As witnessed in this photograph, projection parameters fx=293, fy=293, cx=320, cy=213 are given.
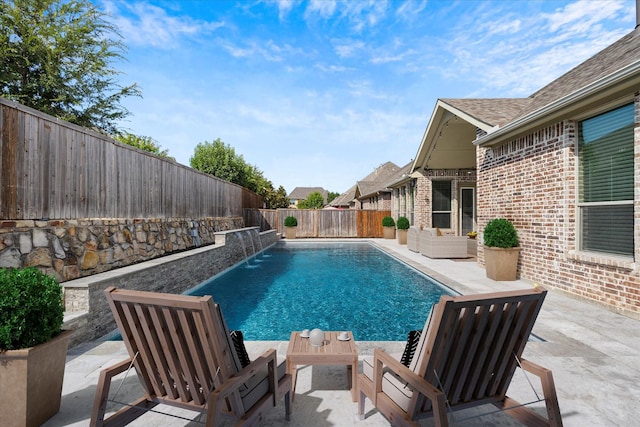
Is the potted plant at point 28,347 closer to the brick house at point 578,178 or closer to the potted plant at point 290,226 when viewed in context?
the brick house at point 578,178

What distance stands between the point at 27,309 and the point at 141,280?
3.22 metres

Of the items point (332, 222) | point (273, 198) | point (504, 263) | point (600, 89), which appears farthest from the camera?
point (273, 198)

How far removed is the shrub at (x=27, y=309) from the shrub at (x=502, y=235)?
→ 7624 mm

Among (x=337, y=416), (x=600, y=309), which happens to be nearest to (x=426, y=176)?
(x=600, y=309)

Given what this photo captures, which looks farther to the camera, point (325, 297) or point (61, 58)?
point (61, 58)

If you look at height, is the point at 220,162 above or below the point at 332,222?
above

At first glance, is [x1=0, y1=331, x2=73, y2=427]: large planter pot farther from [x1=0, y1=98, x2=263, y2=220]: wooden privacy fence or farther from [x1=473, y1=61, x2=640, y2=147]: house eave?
[x1=473, y1=61, x2=640, y2=147]: house eave

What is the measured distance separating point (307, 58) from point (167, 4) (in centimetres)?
586

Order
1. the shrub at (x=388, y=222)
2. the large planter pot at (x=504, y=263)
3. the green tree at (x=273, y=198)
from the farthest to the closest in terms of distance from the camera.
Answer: the green tree at (x=273, y=198) → the shrub at (x=388, y=222) → the large planter pot at (x=504, y=263)

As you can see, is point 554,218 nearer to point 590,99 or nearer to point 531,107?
point 590,99

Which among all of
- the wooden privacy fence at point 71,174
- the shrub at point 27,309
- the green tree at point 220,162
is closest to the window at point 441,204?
the wooden privacy fence at point 71,174

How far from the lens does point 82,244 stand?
15.9 ft

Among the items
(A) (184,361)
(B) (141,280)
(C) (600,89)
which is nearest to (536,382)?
(A) (184,361)

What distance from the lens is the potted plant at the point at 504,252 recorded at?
671cm
